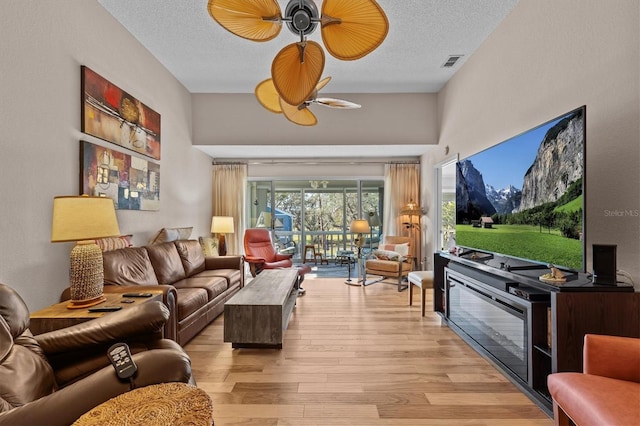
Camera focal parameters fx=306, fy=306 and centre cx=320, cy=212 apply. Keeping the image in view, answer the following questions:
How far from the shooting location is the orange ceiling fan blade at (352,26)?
1.46 metres

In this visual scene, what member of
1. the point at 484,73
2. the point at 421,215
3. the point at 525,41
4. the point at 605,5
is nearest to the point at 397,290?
the point at 421,215

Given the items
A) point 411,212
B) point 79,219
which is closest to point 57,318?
point 79,219

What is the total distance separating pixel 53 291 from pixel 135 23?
268 cm

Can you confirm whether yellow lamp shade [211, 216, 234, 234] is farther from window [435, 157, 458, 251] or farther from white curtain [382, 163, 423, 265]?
window [435, 157, 458, 251]

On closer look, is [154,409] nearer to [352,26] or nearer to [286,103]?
[352,26]

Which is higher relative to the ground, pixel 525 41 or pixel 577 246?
pixel 525 41

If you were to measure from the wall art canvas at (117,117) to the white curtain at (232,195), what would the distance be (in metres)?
2.26

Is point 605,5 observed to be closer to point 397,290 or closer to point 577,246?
point 577,246

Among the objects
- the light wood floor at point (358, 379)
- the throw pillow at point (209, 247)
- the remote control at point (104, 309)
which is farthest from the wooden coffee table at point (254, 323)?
the throw pillow at point (209, 247)

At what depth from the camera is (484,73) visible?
3.45 meters

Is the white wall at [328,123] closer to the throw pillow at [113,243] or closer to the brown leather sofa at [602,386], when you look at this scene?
the throw pillow at [113,243]

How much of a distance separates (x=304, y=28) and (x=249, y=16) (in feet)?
0.97

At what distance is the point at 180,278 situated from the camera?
11.8 feet

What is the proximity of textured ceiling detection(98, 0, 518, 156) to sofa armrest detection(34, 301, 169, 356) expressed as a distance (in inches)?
108
